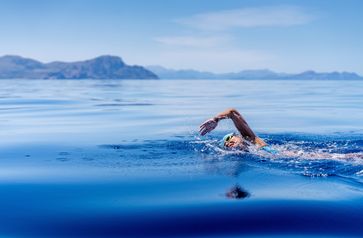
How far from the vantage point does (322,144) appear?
596 inches

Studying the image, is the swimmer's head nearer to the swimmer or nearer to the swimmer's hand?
the swimmer

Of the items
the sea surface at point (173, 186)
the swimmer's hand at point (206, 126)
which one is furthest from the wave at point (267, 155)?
the swimmer's hand at point (206, 126)

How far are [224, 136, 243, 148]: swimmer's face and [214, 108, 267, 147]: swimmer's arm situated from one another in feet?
1.02

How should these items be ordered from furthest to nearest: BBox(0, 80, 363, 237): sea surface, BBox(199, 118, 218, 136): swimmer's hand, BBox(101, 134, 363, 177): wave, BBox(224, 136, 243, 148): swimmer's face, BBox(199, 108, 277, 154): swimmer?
BBox(224, 136, 243, 148): swimmer's face → BBox(199, 108, 277, 154): swimmer → BBox(199, 118, 218, 136): swimmer's hand → BBox(101, 134, 363, 177): wave → BBox(0, 80, 363, 237): sea surface

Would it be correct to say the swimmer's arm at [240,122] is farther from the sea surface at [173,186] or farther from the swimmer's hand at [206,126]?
the sea surface at [173,186]

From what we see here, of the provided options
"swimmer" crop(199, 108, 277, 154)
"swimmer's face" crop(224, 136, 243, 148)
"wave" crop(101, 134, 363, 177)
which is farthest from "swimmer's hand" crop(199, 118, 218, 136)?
"swimmer's face" crop(224, 136, 243, 148)

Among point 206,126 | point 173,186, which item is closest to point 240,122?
point 206,126

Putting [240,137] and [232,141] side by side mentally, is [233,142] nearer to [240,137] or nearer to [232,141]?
[232,141]

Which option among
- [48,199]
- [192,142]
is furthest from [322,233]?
[192,142]

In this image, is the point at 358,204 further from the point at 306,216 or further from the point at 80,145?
the point at 80,145

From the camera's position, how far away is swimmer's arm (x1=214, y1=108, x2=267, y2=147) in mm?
12086

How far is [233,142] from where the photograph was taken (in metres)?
12.5

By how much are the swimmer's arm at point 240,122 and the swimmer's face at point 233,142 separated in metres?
0.31

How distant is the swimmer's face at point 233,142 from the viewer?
12312 mm
